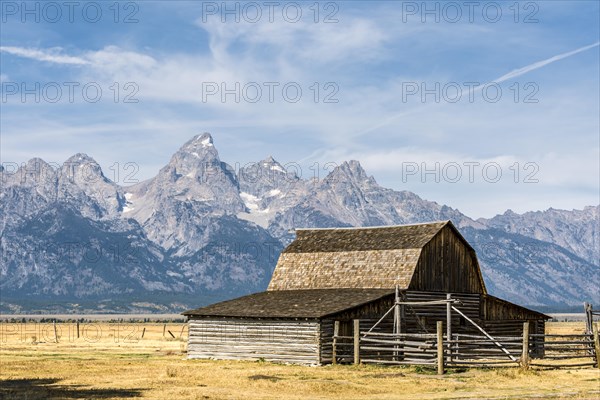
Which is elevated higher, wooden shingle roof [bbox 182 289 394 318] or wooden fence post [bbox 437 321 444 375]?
wooden shingle roof [bbox 182 289 394 318]

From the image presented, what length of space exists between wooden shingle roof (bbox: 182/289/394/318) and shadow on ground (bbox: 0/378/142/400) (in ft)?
46.2

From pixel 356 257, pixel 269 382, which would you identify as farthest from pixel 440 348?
pixel 356 257

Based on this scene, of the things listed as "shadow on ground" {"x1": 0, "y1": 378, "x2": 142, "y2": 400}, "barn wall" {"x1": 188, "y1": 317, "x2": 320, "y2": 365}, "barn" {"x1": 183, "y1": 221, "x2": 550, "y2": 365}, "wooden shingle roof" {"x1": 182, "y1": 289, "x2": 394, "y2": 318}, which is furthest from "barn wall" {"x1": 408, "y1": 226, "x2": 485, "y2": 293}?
"shadow on ground" {"x1": 0, "y1": 378, "x2": 142, "y2": 400}

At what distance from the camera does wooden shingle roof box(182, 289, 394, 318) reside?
147 ft

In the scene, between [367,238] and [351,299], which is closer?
[351,299]

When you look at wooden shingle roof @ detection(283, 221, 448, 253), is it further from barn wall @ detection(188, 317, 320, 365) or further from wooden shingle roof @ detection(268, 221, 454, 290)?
barn wall @ detection(188, 317, 320, 365)

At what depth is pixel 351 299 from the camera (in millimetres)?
46156

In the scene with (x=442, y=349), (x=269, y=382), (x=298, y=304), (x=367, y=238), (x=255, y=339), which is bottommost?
(x=269, y=382)

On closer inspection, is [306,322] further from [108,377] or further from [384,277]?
[108,377]

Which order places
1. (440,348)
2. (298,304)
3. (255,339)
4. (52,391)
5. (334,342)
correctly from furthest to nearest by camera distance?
(298,304), (255,339), (334,342), (440,348), (52,391)

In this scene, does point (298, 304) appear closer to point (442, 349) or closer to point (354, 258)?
point (354, 258)

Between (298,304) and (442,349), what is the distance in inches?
411

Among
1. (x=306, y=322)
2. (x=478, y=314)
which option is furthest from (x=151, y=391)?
(x=478, y=314)

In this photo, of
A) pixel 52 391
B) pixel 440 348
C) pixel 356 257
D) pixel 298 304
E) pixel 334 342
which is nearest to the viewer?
pixel 52 391
